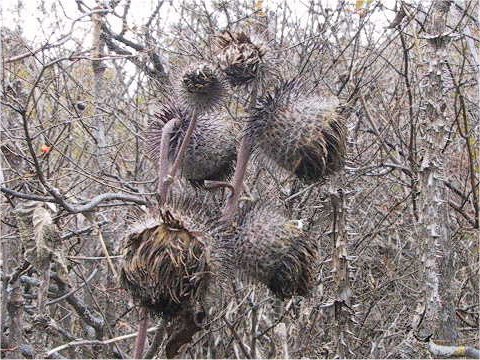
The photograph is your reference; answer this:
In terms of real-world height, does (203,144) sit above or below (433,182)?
below

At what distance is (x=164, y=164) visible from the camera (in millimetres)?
2027

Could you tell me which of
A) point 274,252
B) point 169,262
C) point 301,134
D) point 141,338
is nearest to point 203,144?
point 301,134

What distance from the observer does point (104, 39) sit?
5.06m

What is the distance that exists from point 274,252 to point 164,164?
0.48 m

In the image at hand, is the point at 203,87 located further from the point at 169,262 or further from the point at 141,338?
the point at 141,338

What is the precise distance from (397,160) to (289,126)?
316 cm

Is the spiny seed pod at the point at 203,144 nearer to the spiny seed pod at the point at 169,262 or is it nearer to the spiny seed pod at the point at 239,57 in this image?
the spiny seed pod at the point at 239,57

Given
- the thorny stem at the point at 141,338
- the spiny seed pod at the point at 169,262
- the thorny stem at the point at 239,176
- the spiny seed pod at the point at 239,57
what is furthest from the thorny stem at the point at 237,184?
the thorny stem at the point at 141,338

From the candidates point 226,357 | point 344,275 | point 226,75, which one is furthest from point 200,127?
point 226,357

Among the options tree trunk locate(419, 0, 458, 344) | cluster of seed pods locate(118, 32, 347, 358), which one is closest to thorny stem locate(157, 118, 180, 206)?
cluster of seed pods locate(118, 32, 347, 358)

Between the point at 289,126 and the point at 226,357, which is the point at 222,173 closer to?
the point at 289,126

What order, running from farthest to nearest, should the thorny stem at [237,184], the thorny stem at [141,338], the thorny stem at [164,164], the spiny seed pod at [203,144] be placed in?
the spiny seed pod at [203,144] < the thorny stem at [237,184] < the thorny stem at [164,164] < the thorny stem at [141,338]

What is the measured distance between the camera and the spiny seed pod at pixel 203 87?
2.06 meters

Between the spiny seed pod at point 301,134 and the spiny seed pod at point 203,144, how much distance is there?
0.19m
